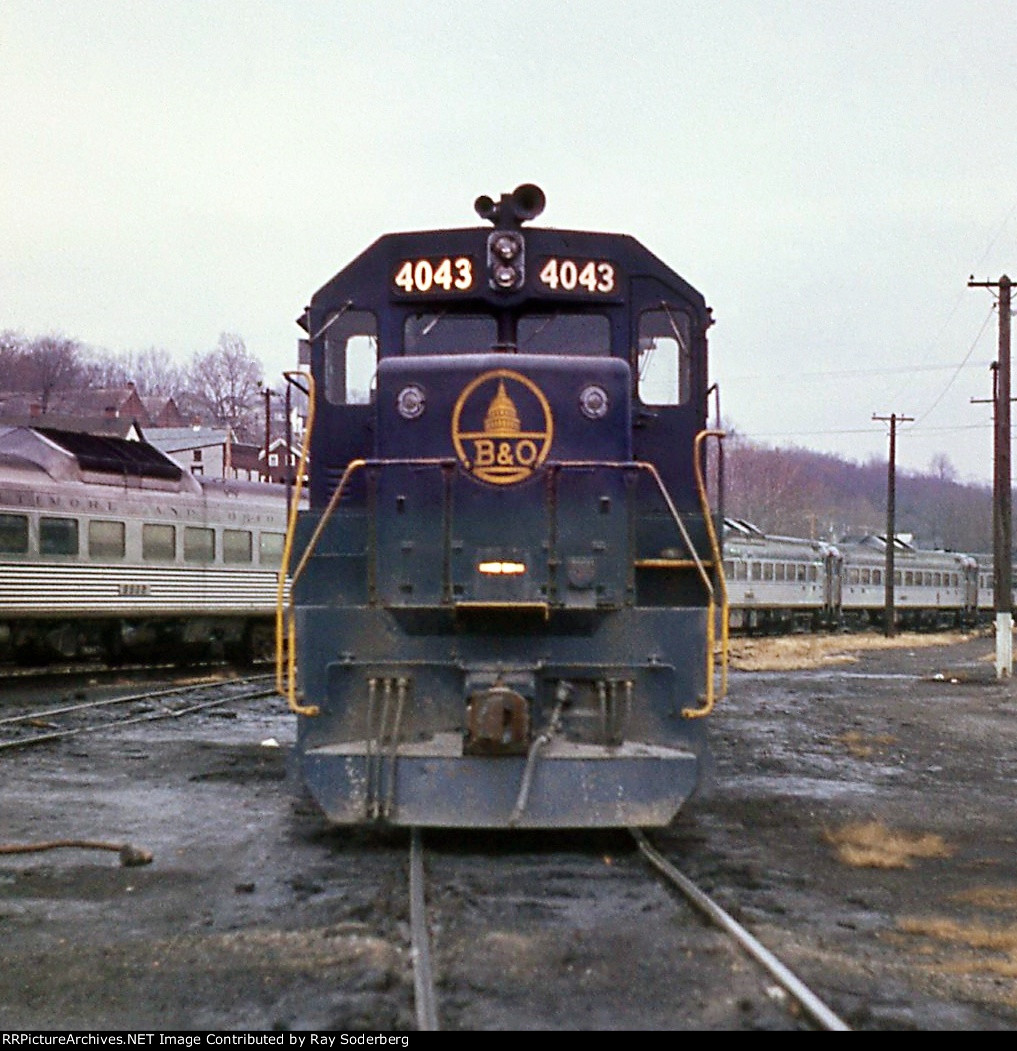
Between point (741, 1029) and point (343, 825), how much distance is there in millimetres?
4033

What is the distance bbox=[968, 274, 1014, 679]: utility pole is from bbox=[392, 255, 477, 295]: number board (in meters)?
17.4

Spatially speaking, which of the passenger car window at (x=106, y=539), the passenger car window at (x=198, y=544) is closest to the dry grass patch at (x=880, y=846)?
the passenger car window at (x=106, y=539)

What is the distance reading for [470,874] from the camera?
647 centimetres

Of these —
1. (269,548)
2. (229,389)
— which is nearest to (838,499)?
(229,389)

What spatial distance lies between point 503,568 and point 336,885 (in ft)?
6.49

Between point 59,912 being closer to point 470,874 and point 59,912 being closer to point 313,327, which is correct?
point 470,874

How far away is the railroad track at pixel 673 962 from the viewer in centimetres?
423

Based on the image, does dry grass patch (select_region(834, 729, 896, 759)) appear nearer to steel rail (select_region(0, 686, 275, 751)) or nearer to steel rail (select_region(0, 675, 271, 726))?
steel rail (select_region(0, 686, 275, 751))

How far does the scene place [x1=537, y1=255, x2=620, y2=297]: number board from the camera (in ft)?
25.9

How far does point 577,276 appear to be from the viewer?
313 inches

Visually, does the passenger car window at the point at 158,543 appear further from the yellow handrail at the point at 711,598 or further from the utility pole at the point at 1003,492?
the utility pole at the point at 1003,492

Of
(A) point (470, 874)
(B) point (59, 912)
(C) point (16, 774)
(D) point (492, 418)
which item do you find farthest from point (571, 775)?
(C) point (16, 774)

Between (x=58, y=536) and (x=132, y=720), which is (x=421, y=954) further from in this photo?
(x=58, y=536)

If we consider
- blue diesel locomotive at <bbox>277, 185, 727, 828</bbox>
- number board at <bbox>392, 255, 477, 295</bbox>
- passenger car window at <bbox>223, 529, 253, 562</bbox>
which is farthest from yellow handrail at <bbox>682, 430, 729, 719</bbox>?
passenger car window at <bbox>223, 529, 253, 562</bbox>
